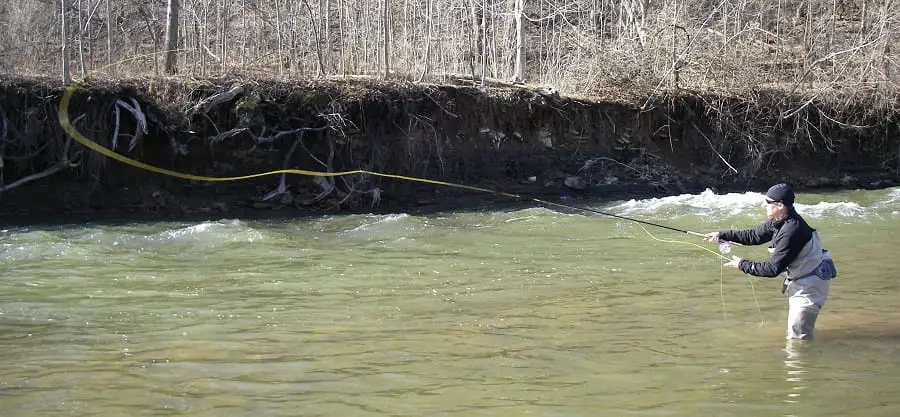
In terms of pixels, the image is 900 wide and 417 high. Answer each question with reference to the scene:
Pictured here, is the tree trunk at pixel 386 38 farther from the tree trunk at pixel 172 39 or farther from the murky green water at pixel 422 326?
the murky green water at pixel 422 326

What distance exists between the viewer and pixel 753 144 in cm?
1756

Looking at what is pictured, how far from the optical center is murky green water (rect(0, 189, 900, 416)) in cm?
495

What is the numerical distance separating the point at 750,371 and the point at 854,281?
12.4 feet

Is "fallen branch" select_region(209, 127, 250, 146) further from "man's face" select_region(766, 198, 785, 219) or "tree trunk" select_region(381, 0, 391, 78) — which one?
"man's face" select_region(766, 198, 785, 219)

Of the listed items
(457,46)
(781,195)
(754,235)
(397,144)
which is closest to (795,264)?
(754,235)

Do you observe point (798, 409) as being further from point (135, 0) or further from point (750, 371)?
point (135, 0)

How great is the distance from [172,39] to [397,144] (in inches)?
171

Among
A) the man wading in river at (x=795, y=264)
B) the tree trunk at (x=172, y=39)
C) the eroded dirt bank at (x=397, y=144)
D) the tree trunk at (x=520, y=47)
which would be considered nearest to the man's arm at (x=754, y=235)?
the man wading in river at (x=795, y=264)

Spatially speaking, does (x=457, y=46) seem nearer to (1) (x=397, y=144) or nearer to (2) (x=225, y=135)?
(1) (x=397, y=144)

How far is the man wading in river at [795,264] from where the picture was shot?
20.2 feet

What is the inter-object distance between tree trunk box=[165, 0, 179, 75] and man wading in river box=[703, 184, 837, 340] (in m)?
11.3

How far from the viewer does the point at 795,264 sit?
20.6 feet

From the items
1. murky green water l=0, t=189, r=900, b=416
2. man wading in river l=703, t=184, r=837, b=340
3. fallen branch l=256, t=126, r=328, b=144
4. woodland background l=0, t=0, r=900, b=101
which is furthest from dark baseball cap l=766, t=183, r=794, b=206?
woodland background l=0, t=0, r=900, b=101

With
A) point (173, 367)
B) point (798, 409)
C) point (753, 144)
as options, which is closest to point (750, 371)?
point (798, 409)
